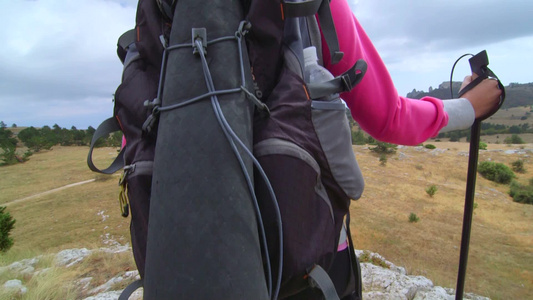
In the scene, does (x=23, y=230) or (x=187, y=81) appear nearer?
(x=187, y=81)

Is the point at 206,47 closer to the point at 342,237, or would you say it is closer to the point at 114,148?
the point at 342,237

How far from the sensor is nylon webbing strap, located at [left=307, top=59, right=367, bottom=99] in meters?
0.83

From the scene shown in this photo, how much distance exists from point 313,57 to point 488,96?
0.72 m

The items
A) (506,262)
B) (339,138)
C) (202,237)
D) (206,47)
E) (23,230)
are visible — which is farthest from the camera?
(23,230)

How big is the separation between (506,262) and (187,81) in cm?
903

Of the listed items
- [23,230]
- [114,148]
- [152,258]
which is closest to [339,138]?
[152,258]

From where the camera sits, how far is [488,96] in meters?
1.07

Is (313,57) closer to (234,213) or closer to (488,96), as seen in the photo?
(234,213)

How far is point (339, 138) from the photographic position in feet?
2.79

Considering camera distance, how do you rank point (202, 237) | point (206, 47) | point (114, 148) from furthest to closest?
point (114, 148) → point (206, 47) → point (202, 237)

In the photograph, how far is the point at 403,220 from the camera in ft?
31.2

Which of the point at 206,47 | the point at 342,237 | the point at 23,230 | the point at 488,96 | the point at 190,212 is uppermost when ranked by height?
the point at 206,47

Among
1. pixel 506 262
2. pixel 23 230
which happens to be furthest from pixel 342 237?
pixel 23 230

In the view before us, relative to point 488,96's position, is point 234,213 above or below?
below
